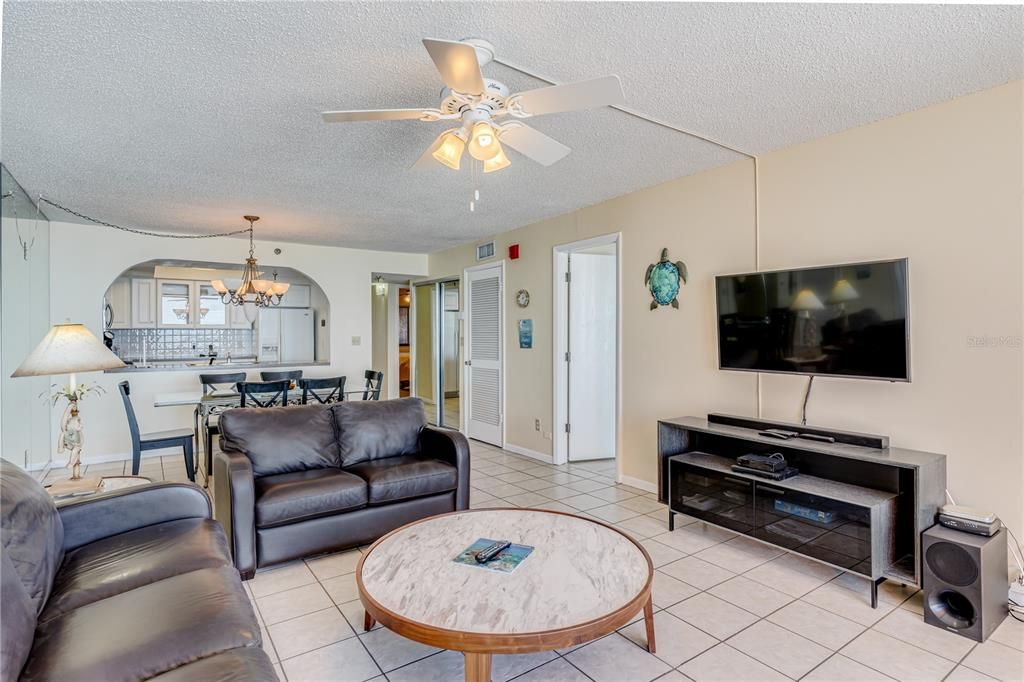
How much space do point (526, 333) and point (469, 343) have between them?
1.21m

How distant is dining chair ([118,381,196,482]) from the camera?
425 cm

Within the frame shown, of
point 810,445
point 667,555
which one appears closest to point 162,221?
point 667,555

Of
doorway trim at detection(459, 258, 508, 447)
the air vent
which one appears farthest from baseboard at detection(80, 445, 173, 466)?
the air vent

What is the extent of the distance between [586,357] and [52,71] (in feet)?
14.3

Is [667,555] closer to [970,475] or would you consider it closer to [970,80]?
[970,475]

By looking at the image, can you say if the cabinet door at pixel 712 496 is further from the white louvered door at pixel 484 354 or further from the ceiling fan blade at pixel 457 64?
the white louvered door at pixel 484 354

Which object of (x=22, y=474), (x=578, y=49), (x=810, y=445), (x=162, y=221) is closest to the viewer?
(x=22, y=474)

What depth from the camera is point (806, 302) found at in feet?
9.78

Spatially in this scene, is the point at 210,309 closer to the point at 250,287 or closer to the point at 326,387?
the point at 250,287

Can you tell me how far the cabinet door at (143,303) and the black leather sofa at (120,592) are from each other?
6.34 metres

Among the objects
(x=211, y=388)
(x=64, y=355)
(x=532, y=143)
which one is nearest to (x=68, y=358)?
(x=64, y=355)

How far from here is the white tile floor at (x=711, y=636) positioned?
1998mm

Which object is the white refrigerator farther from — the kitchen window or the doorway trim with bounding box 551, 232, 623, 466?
the doorway trim with bounding box 551, 232, 623, 466

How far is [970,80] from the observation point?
2410 mm
